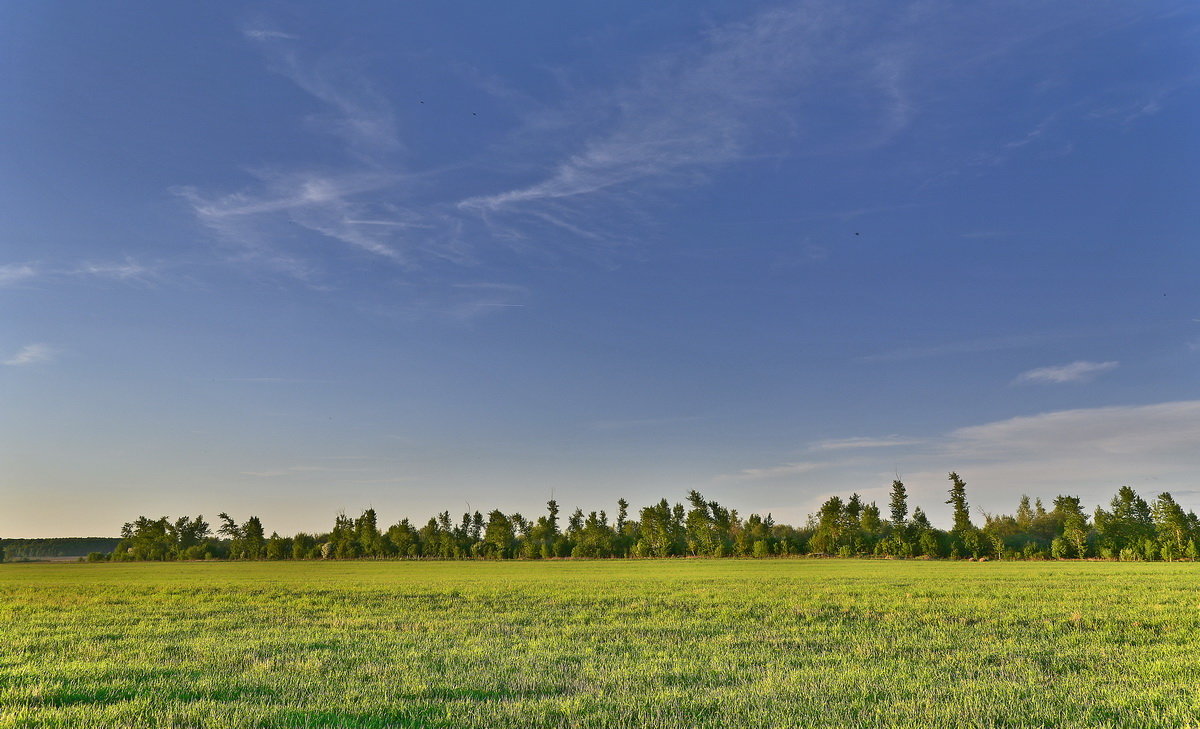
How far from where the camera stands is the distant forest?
4424 inches

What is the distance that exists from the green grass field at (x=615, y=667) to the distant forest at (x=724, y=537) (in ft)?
331

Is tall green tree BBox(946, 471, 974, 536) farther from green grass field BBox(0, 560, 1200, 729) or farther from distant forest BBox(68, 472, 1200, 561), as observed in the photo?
green grass field BBox(0, 560, 1200, 729)

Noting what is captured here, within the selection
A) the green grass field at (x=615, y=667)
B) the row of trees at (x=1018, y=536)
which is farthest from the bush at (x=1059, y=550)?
the green grass field at (x=615, y=667)

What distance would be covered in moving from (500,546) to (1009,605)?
13392 cm

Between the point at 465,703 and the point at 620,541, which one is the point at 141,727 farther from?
the point at 620,541

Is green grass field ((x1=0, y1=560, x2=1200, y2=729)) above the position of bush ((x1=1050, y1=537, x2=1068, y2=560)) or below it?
above

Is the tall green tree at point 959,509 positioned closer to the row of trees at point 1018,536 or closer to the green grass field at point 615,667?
the row of trees at point 1018,536

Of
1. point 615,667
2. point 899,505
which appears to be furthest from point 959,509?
point 615,667

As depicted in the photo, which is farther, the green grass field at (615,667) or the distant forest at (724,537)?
the distant forest at (724,537)

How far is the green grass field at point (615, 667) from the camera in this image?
32.3 ft

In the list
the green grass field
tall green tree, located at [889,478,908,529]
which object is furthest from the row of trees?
the green grass field

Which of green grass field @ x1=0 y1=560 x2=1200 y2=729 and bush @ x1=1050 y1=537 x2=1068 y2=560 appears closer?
green grass field @ x1=0 y1=560 x2=1200 y2=729

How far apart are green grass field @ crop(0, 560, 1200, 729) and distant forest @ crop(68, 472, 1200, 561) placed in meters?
101

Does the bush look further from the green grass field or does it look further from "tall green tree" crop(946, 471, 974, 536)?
the green grass field
